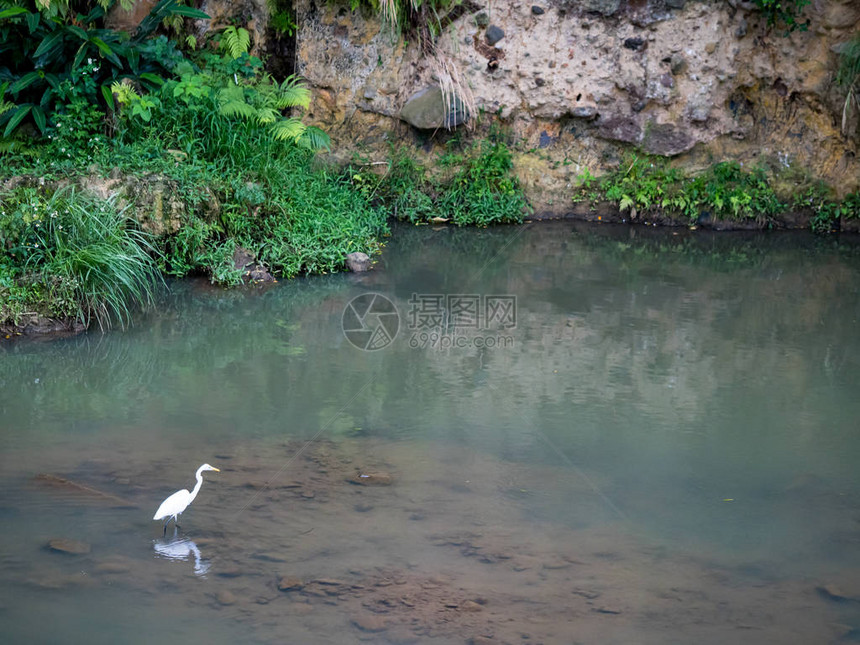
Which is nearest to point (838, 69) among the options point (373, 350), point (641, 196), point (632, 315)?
point (641, 196)

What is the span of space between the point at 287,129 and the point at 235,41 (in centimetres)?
157

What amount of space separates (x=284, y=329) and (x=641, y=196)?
15.9 feet

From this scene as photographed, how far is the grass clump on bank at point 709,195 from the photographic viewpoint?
951 cm

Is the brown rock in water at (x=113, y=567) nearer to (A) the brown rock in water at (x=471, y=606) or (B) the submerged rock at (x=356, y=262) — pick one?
(A) the brown rock in water at (x=471, y=606)

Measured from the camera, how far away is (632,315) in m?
7.11

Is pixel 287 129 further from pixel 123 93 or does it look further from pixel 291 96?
pixel 123 93

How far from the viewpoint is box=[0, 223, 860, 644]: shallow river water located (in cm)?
359

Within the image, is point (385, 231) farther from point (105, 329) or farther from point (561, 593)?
point (561, 593)

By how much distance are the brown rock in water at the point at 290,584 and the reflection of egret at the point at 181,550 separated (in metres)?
0.35

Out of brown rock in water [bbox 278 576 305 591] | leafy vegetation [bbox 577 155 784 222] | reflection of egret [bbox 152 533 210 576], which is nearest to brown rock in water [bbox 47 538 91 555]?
reflection of egret [bbox 152 533 210 576]

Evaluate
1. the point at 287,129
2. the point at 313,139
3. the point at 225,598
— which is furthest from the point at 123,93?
the point at 225,598

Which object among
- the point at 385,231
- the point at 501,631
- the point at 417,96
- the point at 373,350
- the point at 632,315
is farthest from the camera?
the point at 417,96

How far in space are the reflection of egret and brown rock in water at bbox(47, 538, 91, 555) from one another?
1.00 feet

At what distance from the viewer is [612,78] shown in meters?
9.75
